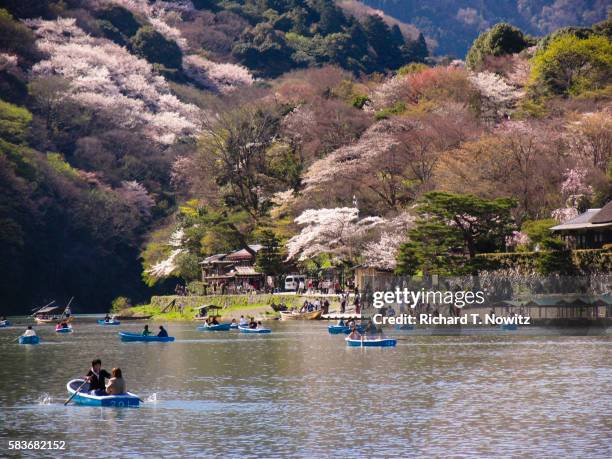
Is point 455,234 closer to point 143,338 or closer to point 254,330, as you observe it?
point 254,330

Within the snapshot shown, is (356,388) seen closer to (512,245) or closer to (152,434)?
(152,434)

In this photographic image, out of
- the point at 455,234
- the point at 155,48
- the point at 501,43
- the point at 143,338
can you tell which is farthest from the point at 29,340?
the point at 155,48

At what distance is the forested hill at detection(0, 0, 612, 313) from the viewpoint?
313ft

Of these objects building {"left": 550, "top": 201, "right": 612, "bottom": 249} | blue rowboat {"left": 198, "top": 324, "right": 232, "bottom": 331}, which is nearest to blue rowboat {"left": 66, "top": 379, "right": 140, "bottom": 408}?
blue rowboat {"left": 198, "top": 324, "right": 232, "bottom": 331}

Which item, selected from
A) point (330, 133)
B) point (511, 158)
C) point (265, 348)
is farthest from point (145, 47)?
point (265, 348)

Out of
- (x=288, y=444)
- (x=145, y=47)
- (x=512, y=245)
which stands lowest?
(x=288, y=444)

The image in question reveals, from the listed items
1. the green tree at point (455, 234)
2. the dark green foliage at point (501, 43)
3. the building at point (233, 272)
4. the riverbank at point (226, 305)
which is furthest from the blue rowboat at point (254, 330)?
the dark green foliage at point (501, 43)

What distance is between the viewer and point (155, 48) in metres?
191

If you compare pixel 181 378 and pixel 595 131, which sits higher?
pixel 595 131

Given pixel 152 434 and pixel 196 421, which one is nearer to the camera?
pixel 152 434

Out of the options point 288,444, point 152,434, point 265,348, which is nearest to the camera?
point 288,444

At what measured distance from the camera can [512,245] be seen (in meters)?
84.8

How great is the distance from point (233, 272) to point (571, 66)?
133 feet

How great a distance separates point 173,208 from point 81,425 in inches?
4322
